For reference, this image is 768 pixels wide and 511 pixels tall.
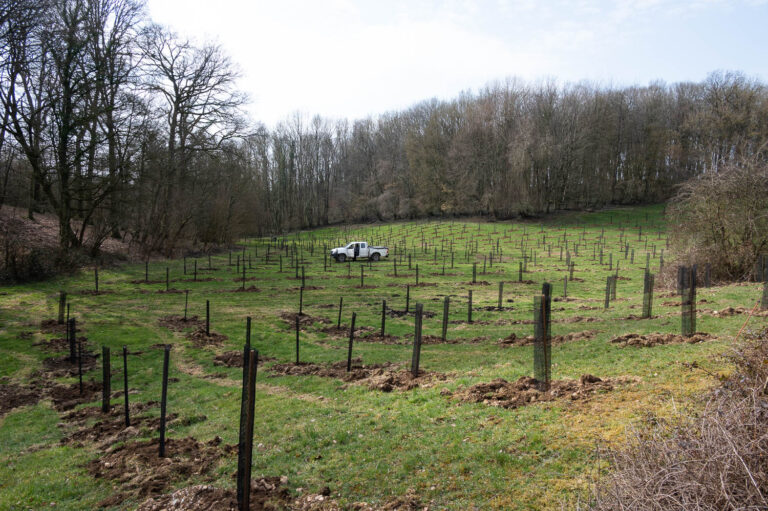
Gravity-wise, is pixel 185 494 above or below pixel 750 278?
below

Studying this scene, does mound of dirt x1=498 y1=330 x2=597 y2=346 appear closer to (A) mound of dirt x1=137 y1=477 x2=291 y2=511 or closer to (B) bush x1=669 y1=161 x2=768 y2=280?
(A) mound of dirt x1=137 y1=477 x2=291 y2=511

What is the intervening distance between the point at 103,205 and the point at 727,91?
76030 millimetres

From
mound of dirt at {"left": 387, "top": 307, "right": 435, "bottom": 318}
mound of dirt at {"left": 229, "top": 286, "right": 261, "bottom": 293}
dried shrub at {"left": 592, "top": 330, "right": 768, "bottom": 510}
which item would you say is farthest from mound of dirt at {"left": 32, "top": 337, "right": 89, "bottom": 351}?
dried shrub at {"left": 592, "top": 330, "right": 768, "bottom": 510}

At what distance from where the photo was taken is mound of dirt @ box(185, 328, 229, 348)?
12781mm

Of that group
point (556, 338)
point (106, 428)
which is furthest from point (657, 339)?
point (106, 428)

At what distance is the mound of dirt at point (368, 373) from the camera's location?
8.18 metres

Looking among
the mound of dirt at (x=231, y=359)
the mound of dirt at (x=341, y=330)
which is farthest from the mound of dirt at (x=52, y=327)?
the mound of dirt at (x=341, y=330)

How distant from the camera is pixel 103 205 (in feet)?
85.8

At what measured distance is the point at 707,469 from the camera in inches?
110

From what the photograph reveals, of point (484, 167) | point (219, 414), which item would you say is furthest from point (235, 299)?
point (484, 167)

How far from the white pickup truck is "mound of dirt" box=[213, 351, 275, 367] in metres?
25.4

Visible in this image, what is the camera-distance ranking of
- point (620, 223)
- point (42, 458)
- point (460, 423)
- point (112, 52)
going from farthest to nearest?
point (620, 223) < point (112, 52) < point (42, 458) < point (460, 423)

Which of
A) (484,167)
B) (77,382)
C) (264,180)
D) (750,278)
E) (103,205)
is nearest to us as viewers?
(77,382)

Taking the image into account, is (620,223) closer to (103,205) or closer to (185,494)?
(103,205)
